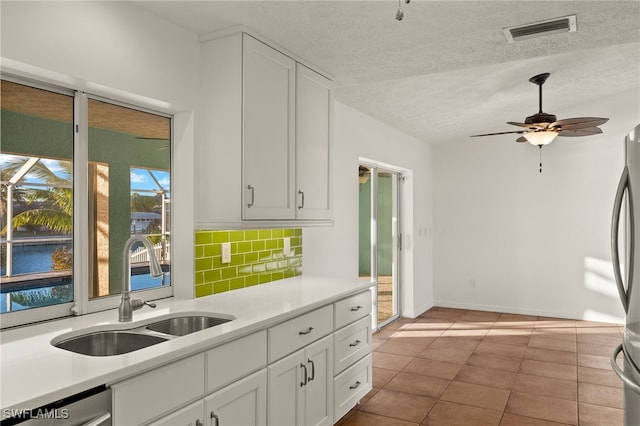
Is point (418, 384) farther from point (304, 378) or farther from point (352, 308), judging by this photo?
point (304, 378)

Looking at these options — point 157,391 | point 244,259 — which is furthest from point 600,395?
point 157,391

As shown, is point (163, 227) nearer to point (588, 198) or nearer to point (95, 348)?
point (95, 348)

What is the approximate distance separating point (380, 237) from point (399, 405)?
2.47 metres

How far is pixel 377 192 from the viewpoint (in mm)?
5410

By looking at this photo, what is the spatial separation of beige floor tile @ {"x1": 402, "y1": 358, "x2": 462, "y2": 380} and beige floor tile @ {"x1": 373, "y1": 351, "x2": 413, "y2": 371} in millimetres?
60

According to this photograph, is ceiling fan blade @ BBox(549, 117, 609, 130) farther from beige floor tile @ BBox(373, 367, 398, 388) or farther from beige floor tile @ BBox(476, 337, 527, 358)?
beige floor tile @ BBox(373, 367, 398, 388)

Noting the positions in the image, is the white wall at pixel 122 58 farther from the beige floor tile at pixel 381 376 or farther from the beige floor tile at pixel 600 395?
the beige floor tile at pixel 600 395

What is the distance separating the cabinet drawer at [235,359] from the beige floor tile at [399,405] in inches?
58.6

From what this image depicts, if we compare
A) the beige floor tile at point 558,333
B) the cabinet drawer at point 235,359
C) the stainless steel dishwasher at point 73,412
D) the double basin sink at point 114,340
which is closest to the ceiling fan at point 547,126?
the beige floor tile at point 558,333

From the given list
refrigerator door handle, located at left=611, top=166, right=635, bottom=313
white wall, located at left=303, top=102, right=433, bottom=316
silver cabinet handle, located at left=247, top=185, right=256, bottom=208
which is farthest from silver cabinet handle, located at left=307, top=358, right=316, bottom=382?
refrigerator door handle, located at left=611, top=166, right=635, bottom=313

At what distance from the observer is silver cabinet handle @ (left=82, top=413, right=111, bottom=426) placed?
4.51 ft

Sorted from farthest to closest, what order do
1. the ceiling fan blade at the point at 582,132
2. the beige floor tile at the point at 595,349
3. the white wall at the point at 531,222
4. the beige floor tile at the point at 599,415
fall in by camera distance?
the white wall at the point at 531,222 → the beige floor tile at the point at 595,349 → the ceiling fan blade at the point at 582,132 → the beige floor tile at the point at 599,415

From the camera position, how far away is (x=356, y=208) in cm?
462

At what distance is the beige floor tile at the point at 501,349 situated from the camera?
464 centimetres
